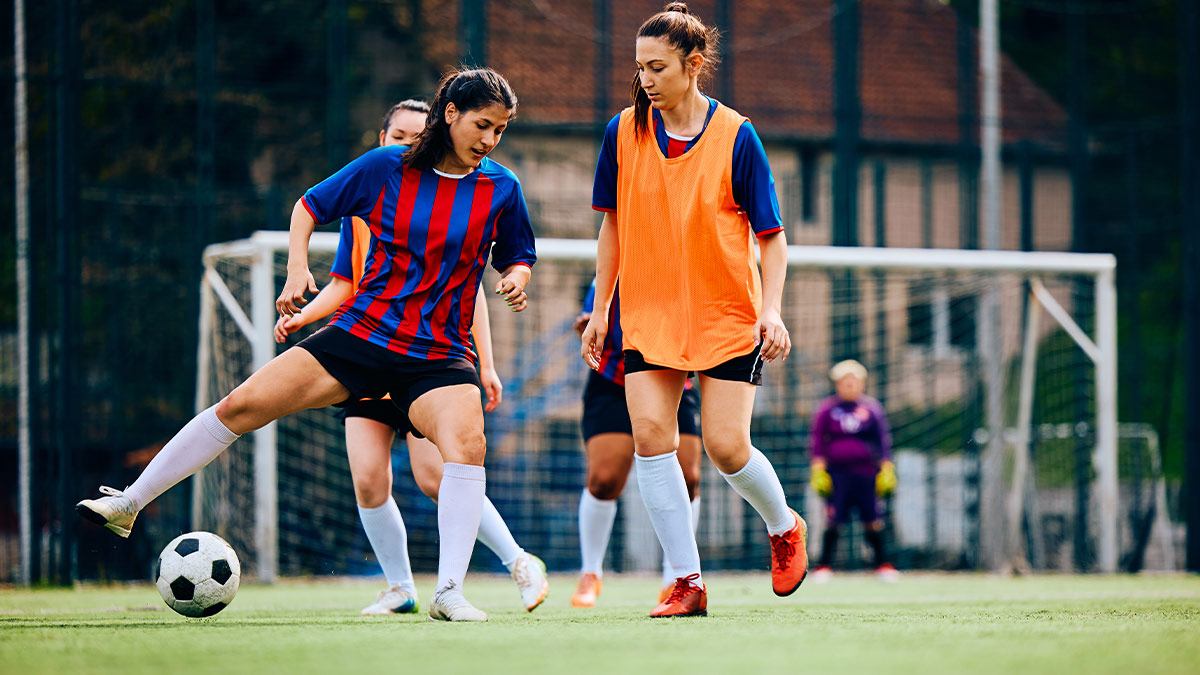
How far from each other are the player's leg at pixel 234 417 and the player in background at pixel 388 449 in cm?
58

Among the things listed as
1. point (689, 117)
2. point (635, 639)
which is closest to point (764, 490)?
point (635, 639)

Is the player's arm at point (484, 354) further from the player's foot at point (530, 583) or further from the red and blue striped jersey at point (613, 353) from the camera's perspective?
the red and blue striped jersey at point (613, 353)

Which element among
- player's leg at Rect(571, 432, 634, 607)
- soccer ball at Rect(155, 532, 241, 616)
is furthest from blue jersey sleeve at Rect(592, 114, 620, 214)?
soccer ball at Rect(155, 532, 241, 616)

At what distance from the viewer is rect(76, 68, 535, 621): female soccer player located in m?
4.14

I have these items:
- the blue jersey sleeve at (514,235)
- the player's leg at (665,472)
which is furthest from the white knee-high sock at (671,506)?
the blue jersey sleeve at (514,235)

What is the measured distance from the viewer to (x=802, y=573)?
4.42 metres

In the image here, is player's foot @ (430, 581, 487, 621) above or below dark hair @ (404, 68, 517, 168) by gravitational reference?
below

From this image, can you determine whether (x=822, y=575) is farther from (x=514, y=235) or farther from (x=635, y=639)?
(x=635, y=639)

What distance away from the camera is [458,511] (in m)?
4.19

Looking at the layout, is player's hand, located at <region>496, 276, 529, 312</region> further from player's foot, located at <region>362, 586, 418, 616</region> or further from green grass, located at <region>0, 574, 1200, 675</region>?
player's foot, located at <region>362, 586, 418, 616</region>

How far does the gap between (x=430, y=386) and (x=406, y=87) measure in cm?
887

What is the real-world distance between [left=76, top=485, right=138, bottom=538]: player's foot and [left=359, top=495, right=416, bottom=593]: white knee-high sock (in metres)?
1.03

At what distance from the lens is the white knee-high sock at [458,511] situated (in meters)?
4.17

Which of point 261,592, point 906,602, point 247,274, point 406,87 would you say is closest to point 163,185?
point 406,87
